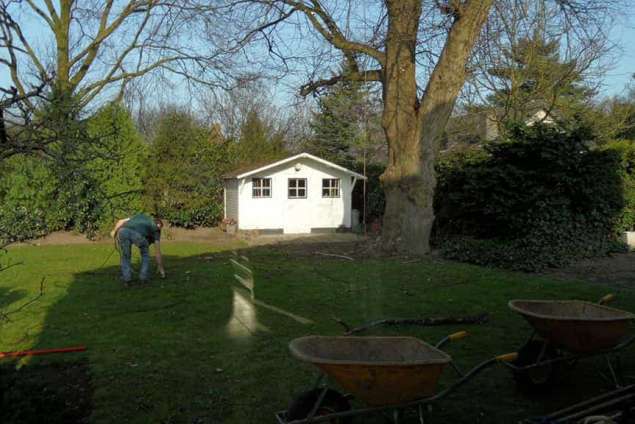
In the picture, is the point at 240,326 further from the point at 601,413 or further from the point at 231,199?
the point at 231,199

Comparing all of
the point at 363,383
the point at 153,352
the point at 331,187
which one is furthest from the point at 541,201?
the point at 331,187

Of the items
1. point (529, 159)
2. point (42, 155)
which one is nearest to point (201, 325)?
point (42, 155)

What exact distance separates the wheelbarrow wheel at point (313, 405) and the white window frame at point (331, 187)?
2226cm

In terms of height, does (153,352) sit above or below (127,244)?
below

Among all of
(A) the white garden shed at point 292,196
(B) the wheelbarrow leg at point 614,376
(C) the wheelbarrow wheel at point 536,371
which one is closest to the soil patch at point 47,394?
(C) the wheelbarrow wheel at point 536,371

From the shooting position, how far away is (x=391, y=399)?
Answer: 4.09 meters

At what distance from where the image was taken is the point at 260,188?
25.3 metres

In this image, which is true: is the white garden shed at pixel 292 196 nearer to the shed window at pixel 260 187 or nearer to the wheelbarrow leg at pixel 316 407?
the shed window at pixel 260 187

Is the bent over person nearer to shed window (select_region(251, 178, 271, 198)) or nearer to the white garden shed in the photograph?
the white garden shed

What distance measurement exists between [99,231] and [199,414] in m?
19.3

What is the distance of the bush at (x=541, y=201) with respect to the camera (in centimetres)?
1412

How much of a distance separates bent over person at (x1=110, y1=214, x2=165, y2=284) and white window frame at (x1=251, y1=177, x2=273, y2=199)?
13622 millimetres

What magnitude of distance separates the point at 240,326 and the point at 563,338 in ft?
14.4

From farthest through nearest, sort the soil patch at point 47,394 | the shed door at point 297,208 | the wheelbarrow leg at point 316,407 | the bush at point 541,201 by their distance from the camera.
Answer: the shed door at point 297,208 < the bush at point 541,201 < the wheelbarrow leg at point 316,407 < the soil patch at point 47,394
